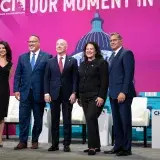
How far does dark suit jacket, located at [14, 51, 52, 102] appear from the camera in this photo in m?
4.65

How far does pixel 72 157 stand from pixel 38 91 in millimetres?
1102

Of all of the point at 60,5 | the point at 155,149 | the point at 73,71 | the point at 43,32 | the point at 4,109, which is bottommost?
the point at 155,149

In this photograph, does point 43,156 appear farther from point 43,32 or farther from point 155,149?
point 43,32

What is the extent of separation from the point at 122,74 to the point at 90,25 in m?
2.47

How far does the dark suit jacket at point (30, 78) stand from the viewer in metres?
4.65

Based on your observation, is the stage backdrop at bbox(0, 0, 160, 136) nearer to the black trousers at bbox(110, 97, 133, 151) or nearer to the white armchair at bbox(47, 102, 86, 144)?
the white armchair at bbox(47, 102, 86, 144)

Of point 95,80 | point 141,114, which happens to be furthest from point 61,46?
point 141,114

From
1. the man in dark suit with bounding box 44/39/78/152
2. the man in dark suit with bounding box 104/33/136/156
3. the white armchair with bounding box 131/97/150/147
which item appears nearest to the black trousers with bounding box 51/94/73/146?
the man in dark suit with bounding box 44/39/78/152

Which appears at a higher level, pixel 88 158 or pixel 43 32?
pixel 43 32

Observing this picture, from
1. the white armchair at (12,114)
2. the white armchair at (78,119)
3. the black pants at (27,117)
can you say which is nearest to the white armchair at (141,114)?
the white armchair at (78,119)

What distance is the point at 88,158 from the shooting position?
389 cm

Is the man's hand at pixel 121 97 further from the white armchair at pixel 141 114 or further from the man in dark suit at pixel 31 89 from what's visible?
the white armchair at pixel 141 114

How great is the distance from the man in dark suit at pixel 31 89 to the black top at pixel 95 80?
2.29 feet

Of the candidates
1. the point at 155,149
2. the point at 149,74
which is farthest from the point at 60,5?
the point at 155,149
